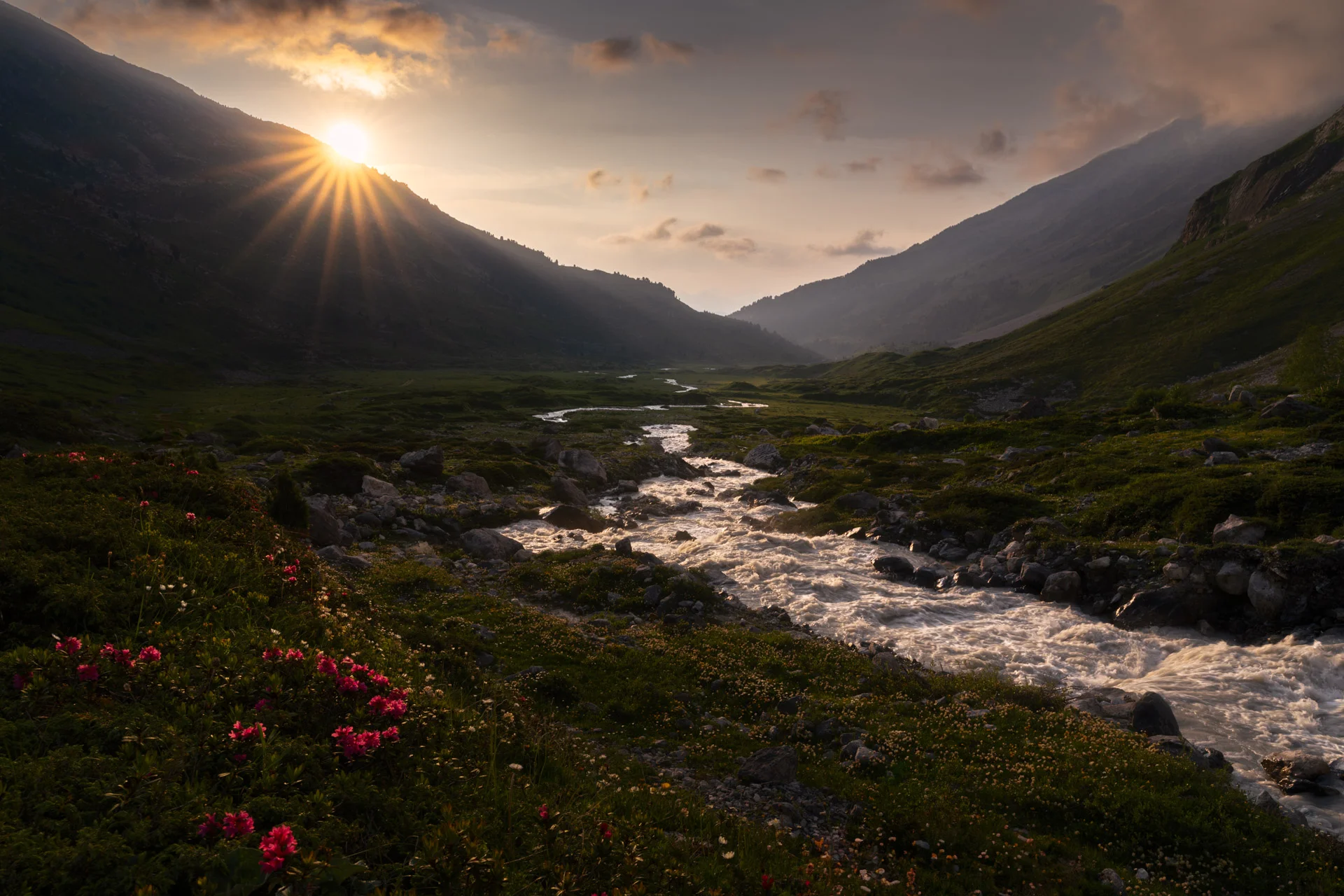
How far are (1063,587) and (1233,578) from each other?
6.09 m

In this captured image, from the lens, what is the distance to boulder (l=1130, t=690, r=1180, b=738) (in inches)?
690

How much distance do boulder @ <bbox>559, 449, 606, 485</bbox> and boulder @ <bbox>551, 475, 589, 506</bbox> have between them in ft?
19.0

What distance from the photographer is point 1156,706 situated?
18.0m

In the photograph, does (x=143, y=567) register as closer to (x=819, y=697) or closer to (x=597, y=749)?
(x=597, y=749)

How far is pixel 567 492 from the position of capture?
52.4m

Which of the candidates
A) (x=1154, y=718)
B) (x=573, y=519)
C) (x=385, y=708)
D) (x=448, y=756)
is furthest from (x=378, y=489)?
(x=1154, y=718)

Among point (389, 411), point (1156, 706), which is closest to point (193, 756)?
point (1156, 706)

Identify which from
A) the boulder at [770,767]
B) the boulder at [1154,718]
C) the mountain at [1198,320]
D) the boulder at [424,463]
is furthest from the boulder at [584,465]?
the mountain at [1198,320]

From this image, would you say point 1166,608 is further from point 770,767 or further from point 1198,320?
point 1198,320

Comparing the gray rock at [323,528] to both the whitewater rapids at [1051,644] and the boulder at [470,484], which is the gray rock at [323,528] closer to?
the whitewater rapids at [1051,644]

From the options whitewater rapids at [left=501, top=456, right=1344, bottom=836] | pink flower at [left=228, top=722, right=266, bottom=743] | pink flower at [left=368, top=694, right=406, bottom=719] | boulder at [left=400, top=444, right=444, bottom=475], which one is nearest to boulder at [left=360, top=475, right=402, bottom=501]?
boulder at [left=400, top=444, right=444, bottom=475]

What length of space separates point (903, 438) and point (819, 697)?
5740cm

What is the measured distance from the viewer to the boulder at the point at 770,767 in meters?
14.4

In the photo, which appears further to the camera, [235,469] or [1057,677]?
[235,469]
